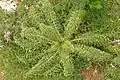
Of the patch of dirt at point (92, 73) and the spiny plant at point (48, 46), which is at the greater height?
the spiny plant at point (48, 46)

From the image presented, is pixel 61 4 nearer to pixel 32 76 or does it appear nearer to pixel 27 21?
pixel 27 21

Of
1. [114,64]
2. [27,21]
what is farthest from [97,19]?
[27,21]

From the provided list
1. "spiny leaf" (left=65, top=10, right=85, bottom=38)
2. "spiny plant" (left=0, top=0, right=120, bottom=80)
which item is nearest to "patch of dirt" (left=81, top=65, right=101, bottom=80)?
"spiny plant" (left=0, top=0, right=120, bottom=80)

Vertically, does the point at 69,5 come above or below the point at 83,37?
above

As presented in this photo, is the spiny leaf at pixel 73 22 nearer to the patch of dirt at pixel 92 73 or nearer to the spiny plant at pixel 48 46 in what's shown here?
the spiny plant at pixel 48 46

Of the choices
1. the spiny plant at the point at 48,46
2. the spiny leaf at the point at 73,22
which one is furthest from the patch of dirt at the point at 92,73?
the spiny leaf at the point at 73,22

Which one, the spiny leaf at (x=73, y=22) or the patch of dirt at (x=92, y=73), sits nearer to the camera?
the spiny leaf at (x=73, y=22)
